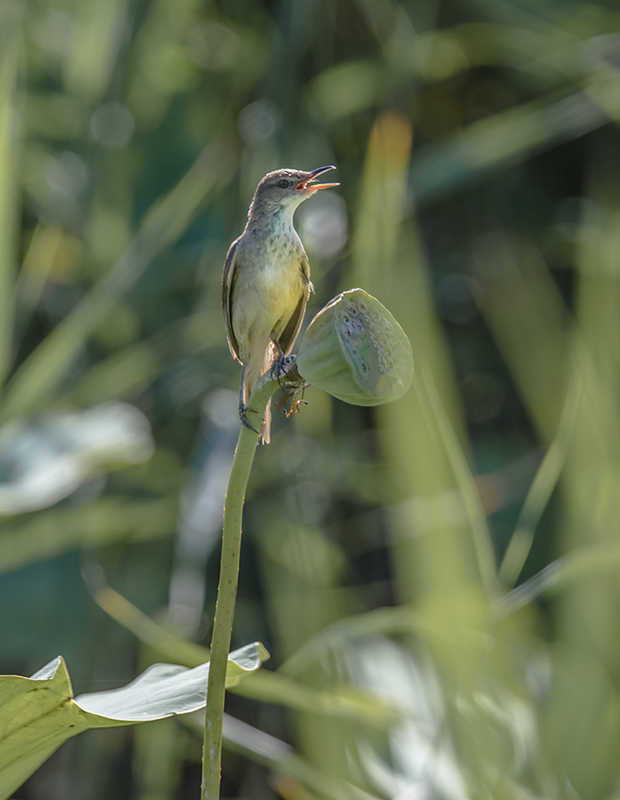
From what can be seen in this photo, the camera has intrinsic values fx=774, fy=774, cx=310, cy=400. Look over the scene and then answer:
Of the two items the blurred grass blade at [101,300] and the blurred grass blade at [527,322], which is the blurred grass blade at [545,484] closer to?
the blurred grass blade at [527,322]

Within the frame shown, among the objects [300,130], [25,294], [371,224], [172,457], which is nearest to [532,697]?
[371,224]

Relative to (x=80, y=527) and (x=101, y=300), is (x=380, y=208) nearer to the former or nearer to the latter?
(x=101, y=300)

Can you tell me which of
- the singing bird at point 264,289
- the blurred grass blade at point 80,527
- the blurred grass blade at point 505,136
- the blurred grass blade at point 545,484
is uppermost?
the blurred grass blade at point 505,136

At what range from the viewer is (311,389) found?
6.05ft

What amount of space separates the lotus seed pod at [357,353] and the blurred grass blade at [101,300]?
1.27m

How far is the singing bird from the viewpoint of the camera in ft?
3.03

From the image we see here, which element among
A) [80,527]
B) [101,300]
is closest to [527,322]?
[101,300]

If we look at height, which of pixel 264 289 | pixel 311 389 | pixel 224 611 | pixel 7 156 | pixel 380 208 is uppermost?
pixel 7 156

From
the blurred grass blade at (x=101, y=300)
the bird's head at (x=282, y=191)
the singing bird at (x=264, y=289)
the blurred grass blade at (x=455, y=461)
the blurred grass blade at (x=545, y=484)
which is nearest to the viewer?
the blurred grass blade at (x=455, y=461)

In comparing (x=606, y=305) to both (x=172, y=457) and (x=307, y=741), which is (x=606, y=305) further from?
(x=172, y=457)

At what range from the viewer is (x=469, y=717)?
0.69 meters

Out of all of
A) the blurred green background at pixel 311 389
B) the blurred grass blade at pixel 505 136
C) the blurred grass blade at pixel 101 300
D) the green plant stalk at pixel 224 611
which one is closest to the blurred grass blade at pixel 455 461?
the blurred green background at pixel 311 389

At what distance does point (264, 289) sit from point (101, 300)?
907 mm

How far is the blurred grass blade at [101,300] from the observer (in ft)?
5.45
